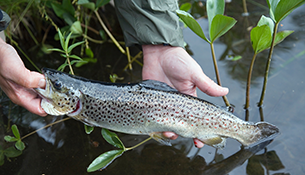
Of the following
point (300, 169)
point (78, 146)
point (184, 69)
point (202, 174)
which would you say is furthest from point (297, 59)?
point (78, 146)

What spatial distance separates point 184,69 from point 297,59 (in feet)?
6.40

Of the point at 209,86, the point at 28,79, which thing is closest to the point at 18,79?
the point at 28,79

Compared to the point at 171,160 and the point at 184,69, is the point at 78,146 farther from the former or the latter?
the point at 184,69

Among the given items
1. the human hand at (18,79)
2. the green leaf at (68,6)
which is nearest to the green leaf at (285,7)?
the human hand at (18,79)

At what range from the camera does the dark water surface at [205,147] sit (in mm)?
2432

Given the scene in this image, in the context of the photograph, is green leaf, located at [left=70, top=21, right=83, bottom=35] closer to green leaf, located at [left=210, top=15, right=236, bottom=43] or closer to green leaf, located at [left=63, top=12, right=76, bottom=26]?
green leaf, located at [left=63, top=12, right=76, bottom=26]

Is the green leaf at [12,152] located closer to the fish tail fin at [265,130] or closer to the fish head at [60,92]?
the fish head at [60,92]

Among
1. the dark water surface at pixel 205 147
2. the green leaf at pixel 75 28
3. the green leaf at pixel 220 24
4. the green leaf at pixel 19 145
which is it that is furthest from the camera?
the green leaf at pixel 75 28

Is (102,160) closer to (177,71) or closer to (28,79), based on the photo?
(28,79)

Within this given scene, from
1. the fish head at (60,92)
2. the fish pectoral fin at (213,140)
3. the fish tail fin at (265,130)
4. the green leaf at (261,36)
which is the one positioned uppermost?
the green leaf at (261,36)

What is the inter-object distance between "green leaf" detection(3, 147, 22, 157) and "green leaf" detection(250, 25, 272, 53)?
8.54ft

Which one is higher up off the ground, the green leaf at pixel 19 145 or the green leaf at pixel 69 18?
the green leaf at pixel 69 18

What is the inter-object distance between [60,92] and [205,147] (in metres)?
1.54

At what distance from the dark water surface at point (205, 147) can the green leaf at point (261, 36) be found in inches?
33.5
